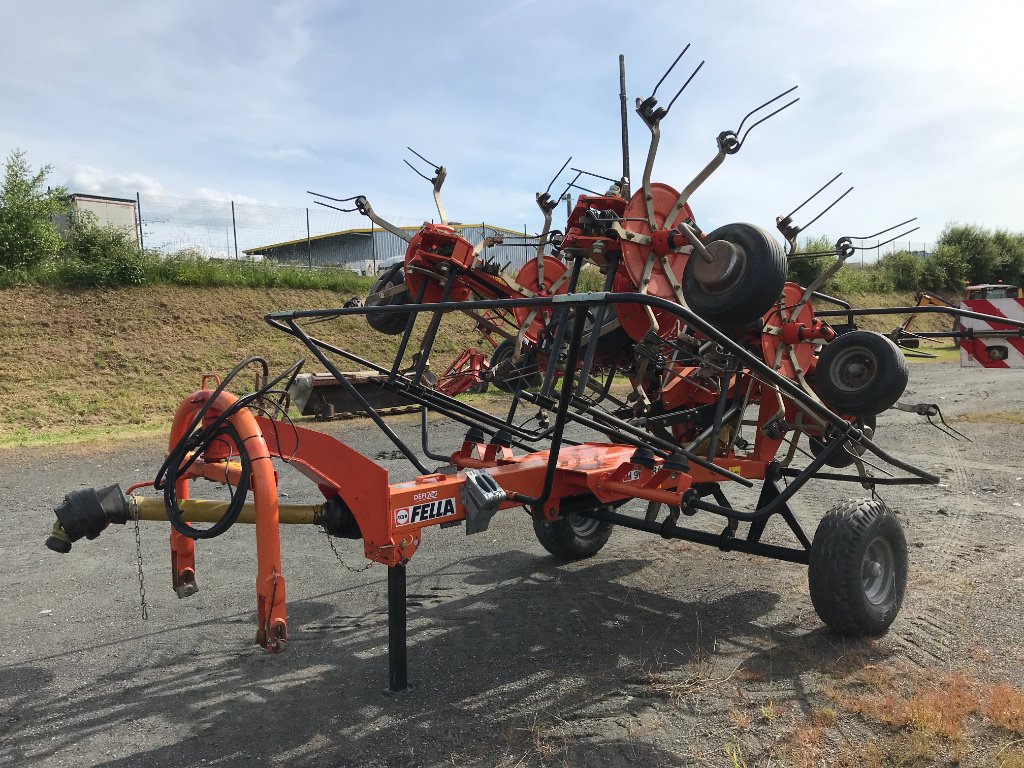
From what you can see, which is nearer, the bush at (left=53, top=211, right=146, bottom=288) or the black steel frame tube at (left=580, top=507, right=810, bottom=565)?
the black steel frame tube at (left=580, top=507, right=810, bottom=565)

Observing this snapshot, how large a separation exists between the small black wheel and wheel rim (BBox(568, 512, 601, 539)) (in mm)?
1241

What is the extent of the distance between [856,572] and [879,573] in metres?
0.47

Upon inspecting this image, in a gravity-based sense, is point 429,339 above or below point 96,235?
below

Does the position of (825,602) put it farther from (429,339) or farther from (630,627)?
(429,339)

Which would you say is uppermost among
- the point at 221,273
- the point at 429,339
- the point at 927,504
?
the point at 221,273

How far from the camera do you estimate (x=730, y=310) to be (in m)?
3.74

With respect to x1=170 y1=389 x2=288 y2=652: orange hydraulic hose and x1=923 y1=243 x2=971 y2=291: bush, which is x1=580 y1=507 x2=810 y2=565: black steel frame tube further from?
x1=923 y1=243 x2=971 y2=291: bush

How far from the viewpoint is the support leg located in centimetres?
396

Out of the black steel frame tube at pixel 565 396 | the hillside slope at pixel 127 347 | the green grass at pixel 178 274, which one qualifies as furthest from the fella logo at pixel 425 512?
the green grass at pixel 178 274

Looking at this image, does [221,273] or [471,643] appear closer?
[471,643]

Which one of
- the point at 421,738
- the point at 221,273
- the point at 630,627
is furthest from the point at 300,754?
the point at 221,273

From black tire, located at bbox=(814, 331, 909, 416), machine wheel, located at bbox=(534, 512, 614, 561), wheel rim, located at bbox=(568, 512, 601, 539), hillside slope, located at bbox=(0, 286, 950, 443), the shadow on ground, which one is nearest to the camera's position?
the shadow on ground

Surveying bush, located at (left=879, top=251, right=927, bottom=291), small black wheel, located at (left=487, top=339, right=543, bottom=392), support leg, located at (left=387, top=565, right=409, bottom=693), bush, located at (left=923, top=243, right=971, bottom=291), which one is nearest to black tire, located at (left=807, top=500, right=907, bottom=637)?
small black wheel, located at (left=487, top=339, right=543, bottom=392)

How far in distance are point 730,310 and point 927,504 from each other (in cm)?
537
